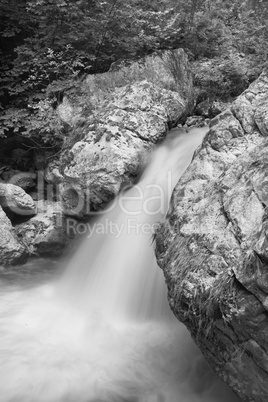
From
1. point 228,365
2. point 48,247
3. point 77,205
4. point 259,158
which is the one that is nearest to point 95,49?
point 77,205

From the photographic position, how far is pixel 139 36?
7184 millimetres

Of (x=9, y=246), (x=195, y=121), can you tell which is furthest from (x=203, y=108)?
(x=9, y=246)

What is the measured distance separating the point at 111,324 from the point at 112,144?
271cm

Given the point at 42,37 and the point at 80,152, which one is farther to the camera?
the point at 42,37

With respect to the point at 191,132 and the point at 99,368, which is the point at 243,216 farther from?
the point at 191,132

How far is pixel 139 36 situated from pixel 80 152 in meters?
2.98

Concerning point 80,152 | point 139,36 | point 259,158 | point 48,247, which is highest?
point 139,36

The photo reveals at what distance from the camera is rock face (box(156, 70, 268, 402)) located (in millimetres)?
2479

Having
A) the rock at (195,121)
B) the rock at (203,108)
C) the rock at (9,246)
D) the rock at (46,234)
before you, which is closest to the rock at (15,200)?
the rock at (46,234)

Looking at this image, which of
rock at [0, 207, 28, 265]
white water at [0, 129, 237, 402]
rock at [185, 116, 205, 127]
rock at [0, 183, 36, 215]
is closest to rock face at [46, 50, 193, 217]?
white water at [0, 129, 237, 402]

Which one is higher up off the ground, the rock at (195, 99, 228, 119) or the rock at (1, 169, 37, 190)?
the rock at (1, 169, 37, 190)

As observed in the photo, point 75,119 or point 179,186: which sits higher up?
point 75,119

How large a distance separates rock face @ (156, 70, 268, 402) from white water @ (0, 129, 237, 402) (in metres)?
0.94

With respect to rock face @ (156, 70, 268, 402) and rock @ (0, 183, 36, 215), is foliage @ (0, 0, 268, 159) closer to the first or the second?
rock @ (0, 183, 36, 215)
